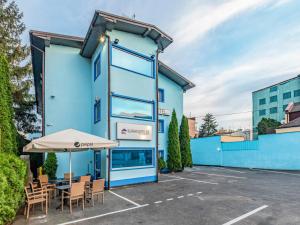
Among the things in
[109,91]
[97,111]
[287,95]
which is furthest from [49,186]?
[287,95]

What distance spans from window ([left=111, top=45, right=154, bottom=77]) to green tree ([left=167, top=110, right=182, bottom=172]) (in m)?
6.60

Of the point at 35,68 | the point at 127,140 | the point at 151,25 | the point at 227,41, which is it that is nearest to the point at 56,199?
the point at 127,140

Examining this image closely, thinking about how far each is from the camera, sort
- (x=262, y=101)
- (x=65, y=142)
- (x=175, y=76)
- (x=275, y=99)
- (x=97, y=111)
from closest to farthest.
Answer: (x=65, y=142) → (x=97, y=111) → (x=175, y=76) → (x=275, y=99) → (x=262, y=101)

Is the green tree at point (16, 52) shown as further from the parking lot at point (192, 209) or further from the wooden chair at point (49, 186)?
the parking lot at point (192, 209)

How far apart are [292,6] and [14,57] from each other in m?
20.8

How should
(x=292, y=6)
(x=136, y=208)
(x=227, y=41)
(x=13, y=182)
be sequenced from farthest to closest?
(x=227, y=41) < (x=292, y=6) < (x=136, y=208) < (x=13, y=182)

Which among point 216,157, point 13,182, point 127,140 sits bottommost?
point 216,157

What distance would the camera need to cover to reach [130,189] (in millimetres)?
10695

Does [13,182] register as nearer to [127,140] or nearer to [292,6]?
[127,140]

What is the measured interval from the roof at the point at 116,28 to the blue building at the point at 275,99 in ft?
126

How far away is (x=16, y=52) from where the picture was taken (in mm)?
18047

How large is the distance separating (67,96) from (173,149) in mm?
9403

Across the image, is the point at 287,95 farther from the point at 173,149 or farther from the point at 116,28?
the point at 116,28

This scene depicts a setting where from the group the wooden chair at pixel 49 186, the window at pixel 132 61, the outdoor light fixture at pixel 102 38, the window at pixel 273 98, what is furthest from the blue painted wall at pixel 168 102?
the window at pixel 273 98
